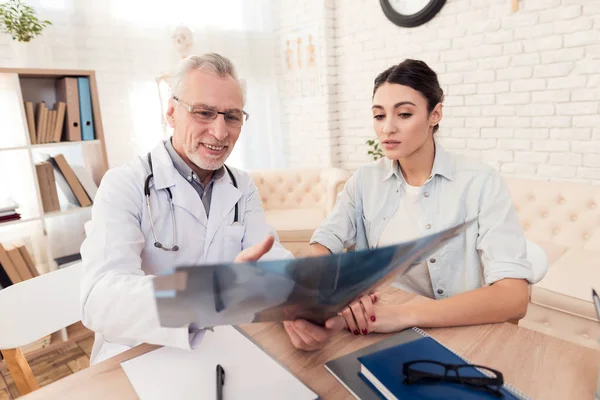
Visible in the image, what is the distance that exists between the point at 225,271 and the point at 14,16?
274 centimetres

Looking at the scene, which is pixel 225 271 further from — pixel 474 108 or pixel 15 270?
pixel 474 108

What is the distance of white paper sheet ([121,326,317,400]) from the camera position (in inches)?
29.4

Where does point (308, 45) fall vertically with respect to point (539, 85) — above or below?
above

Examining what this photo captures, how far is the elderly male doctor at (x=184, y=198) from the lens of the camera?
3.83 feet

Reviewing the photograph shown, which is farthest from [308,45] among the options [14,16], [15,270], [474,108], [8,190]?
[15,270]

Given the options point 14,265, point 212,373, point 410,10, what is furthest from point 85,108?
point 410,10

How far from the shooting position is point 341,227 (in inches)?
58.2

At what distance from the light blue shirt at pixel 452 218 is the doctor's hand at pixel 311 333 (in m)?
0.44

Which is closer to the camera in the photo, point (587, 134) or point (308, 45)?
point (587, 134)

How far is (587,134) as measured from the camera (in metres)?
2.52

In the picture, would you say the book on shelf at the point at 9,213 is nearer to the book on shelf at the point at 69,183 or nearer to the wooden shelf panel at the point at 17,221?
the wooden shelf panel at the point at 17,221

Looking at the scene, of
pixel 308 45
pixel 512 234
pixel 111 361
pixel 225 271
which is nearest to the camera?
pixel 225 271

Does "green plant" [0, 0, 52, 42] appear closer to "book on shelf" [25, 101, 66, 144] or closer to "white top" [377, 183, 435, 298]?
"book on shelf" [25, 101, 66, 144]

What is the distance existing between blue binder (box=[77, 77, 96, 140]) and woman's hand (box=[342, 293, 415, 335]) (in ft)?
7.58
